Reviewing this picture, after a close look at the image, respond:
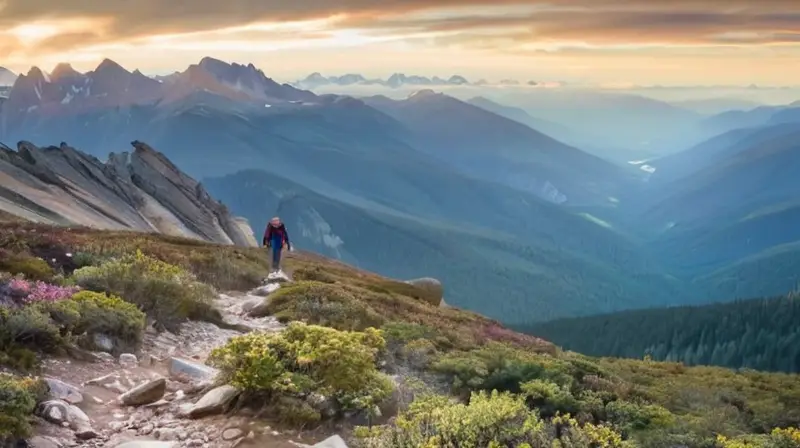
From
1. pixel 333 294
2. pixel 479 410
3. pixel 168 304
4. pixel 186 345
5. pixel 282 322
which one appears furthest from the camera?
pixel 333 294

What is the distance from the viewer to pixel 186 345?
56.6 ft

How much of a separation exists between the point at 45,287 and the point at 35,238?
12156 millimetres

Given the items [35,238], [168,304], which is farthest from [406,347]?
[35,238]

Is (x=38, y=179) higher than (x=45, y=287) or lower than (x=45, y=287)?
higher

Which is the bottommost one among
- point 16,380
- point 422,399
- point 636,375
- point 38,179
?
point 16,380

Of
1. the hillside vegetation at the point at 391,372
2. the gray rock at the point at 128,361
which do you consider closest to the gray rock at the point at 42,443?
the hillside vegetation at the point at 391,372

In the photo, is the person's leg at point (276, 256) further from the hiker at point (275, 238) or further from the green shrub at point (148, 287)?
the green shrub at point (148, 287)

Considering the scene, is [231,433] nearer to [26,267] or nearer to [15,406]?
[15,406]

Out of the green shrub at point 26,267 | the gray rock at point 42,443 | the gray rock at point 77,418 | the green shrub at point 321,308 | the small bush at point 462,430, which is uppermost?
the green shrub at point 321,308

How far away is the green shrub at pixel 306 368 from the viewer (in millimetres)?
11773

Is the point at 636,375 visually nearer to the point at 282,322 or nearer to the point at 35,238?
the point at 282,322

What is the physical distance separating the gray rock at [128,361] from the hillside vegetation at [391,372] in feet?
2.28

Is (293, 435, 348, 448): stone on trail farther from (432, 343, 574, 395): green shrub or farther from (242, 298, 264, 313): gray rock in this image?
(242, 298, 264, 313): gray rock

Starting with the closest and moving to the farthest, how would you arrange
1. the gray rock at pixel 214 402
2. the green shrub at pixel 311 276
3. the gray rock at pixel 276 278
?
1. the gray rock at pixel 214 402
2. the gray rock at pixel 276 278
3. the green shrub at pixel 311 276
